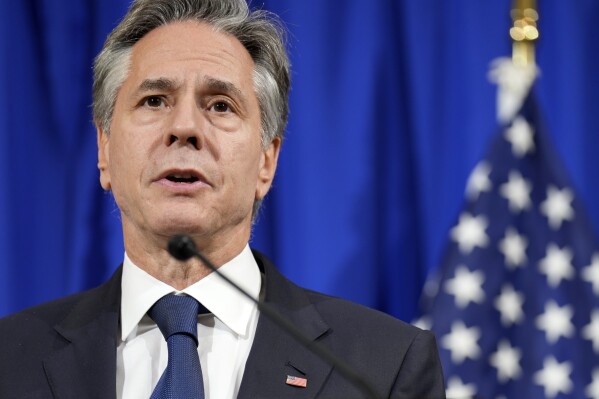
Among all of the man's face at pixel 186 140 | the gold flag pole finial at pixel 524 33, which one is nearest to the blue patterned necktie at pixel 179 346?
the man's face at pixel 186 140

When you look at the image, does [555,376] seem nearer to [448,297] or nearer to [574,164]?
[448,297]

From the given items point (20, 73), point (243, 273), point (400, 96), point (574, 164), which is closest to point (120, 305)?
point (243, 273)

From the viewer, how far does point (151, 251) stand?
201cm

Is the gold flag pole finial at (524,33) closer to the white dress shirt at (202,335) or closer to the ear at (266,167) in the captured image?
the ear at (266,167)

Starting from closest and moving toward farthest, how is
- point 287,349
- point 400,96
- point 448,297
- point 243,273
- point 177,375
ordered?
1. point 177,375
2. point 287,349
3. point 243,273
4. point 448,297
5. point 400,96

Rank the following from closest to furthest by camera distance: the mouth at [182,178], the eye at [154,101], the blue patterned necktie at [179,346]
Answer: the blue patterned necktie at [179,346] → the mouth at [182,178] → the eye at [154,101]

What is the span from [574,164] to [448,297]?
606 mm

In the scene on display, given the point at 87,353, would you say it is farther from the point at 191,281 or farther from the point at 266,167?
the point at 266,167

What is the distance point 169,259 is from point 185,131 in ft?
0.82

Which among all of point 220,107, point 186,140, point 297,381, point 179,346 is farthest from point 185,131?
point 297,381

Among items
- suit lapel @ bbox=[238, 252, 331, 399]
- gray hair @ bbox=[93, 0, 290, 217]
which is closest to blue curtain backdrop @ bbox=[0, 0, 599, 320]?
gray hair @ bbox=[93, 0, 290, 217]

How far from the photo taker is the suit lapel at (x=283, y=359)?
1819 millimetres

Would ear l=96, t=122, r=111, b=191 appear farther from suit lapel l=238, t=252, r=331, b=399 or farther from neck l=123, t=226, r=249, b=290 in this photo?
suit lapel l=238, t=252, r=331, b=399

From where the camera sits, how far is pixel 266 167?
2.22m
